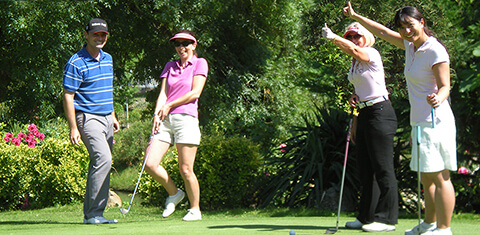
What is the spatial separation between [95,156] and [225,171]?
10.0ft

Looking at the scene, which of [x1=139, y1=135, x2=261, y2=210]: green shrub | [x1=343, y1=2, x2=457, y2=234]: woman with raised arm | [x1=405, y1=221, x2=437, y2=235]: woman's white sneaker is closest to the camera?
[x1=343, y1=2, x2=457, y2=234]: woman with raised arm

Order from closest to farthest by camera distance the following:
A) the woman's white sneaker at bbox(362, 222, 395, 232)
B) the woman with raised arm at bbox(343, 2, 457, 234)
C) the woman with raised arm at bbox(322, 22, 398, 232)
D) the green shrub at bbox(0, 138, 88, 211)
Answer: the woman with raised arm at bbox(343, 2, 457, 234)
the woman's white sneaker at bbox(362, 222, 395, 232)
the woman with raised arm at bbox(322, 22, 398, 232)
the green shrub at bbox(0, 138, 88, 211)

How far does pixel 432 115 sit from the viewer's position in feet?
15.2

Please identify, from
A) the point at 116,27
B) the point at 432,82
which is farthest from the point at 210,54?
the point at 432,82

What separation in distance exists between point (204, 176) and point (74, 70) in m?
3.29

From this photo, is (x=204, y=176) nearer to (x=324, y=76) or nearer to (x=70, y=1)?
(x=324, y=76)

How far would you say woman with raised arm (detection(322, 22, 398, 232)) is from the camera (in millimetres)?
5328

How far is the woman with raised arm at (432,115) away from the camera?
460cm

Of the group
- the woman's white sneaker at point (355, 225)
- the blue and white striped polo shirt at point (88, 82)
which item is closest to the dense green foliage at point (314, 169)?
the woman's white sneaker at point (355, 225)

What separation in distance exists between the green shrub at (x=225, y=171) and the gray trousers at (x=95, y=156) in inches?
106

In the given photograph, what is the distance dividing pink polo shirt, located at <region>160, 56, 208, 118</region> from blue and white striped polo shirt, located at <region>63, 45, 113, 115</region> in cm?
62

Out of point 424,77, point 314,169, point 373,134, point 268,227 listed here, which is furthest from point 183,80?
point 314,169

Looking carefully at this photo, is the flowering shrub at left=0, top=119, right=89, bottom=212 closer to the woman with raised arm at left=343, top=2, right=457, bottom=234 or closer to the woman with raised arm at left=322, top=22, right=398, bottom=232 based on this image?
the woman with raised arm at left=322, top=22, right=398, bottom=232

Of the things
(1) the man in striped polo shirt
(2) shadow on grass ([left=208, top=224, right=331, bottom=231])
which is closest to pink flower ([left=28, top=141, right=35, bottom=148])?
(1) the man in striped polo shirt
